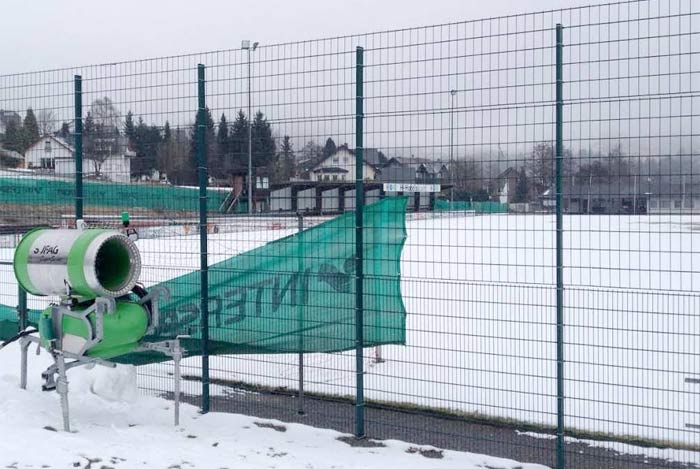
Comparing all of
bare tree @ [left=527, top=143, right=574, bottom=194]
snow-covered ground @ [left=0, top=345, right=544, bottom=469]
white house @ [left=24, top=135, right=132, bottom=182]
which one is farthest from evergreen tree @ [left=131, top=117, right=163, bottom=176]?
bare tree @ [left=527, top=143, right=574, bottom=194]

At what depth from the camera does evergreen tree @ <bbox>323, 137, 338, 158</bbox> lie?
719 cm

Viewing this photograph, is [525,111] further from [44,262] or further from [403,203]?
[44,262]

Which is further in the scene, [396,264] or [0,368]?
[0,368]

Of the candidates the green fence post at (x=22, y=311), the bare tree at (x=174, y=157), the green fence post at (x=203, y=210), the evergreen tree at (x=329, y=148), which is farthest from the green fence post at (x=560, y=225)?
the green fence post at (x=22, y=311)

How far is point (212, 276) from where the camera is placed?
778 centimetres

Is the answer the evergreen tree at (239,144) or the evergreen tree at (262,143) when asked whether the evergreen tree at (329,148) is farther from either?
the evergreen tree at (239,144)

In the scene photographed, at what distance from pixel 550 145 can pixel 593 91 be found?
1.65ft

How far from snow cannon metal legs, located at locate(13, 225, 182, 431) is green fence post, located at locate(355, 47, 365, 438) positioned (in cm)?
155

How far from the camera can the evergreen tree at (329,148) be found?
7.19 meters

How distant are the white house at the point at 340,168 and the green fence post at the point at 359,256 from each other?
12 cm

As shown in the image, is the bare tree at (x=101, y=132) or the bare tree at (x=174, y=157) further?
A: the bare tree at (x=101, y=132)

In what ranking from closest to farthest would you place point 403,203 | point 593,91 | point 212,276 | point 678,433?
point 593,91 → point 678,433 → point 403,203 → point 212,276

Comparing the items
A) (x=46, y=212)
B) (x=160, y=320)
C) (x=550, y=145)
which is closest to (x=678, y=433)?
(x=550, y=145)

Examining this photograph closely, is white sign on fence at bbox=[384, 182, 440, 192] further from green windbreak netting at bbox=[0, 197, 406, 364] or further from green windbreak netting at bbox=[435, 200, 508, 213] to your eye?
green windbreak netting at bbox=[435, 200, 508, 213]
